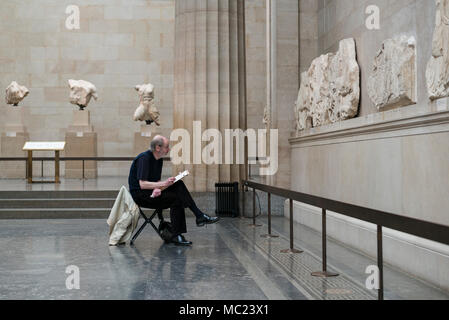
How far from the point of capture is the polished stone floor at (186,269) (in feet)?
16.4

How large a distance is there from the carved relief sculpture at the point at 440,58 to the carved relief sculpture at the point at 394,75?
638mm

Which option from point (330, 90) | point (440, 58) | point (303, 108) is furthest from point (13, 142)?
point (440, 58)

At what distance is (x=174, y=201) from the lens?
7.59 m

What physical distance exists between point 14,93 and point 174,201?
43.9 ft

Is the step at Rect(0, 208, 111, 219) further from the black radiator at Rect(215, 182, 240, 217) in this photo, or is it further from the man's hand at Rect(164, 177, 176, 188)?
the man's hand at Rect(164, 177, 176, 188)

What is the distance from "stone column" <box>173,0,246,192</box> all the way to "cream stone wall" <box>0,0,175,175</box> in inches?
377

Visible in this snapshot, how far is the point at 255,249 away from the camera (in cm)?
735

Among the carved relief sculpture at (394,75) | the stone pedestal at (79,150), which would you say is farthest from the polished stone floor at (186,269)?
the stone pedestal at (79,150)

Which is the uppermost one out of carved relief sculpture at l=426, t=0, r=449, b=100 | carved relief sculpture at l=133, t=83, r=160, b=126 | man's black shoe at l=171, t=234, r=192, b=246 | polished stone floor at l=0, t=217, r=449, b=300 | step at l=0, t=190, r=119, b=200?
carved relief sculpture at l=133, t=83, r=160, b=126

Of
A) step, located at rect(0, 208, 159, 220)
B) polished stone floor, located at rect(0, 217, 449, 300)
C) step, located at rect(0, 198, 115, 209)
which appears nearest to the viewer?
polished stone floor, located at rect(0, 217, 449, 300)

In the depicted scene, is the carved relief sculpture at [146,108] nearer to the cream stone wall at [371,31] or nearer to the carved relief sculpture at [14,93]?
the carved relief sculpture at [14,93]

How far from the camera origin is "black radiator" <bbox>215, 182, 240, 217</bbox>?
1109cm

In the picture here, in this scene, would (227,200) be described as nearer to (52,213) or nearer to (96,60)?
(52,213)

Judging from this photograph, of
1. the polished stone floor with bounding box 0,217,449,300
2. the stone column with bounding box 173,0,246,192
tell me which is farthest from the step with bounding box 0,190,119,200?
the polished stone floor with bounding box 0,217,449,300
